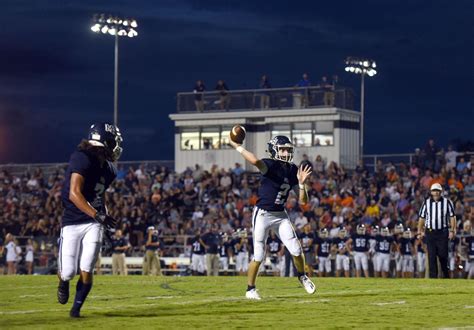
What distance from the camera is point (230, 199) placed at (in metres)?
27.3

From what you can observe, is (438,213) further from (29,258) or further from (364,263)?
(29,258)

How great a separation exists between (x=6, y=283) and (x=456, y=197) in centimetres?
1174

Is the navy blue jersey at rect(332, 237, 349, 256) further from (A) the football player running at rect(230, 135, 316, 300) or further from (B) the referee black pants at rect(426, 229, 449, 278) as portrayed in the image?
(A) the football player running at rect(230, 135, 316, 300)

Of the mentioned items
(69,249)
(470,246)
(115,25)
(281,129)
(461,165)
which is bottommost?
(470,246)

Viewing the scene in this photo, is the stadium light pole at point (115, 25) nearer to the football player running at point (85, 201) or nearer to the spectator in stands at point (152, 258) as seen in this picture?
the spectator in stands at point (152, 258)

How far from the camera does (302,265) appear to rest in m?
10.7

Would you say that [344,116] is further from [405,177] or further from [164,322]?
[164,322]

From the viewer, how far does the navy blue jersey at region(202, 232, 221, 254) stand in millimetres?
23297

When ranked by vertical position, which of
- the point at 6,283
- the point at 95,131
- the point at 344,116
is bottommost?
the point at 6,283

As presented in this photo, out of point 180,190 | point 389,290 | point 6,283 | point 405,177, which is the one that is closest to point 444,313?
point 389,290

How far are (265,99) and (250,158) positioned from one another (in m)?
24.4

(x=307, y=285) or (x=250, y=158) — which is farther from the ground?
(x=250, y=158)

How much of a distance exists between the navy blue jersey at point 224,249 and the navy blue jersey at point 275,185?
44.9 ft

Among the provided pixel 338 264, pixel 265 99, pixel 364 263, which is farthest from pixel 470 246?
pixel 265 99
